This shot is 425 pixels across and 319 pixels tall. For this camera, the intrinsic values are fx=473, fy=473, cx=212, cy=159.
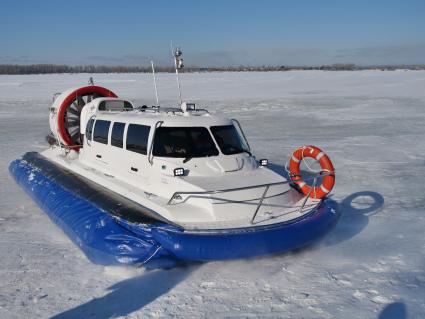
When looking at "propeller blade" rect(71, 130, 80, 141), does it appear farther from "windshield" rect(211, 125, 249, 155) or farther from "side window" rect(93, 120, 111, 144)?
"windshield" rect(211, 125, 249, 155)

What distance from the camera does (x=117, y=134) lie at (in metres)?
5.78

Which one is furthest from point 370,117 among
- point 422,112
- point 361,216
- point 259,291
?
point 259,291

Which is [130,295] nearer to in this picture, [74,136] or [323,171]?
[323,171]

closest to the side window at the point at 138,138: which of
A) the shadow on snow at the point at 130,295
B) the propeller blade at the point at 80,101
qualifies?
the shadow on snow at the point at 130,295

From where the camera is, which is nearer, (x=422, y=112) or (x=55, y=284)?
(x=55, y=284)

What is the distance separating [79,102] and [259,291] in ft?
16.8

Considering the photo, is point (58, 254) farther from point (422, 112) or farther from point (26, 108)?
point (26, 108)

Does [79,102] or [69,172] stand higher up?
[79,102]

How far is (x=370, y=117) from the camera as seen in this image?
15250 millimetres

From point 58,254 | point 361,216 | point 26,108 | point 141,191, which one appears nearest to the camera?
point 58,254

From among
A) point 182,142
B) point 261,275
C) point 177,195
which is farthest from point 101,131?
point 261,275

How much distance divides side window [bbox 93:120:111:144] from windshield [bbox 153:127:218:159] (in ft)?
4.07

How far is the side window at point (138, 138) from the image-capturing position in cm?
523

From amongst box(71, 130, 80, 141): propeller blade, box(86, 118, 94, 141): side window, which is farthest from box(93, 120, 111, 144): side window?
box(71, 130, 80, 141): propeller blade
